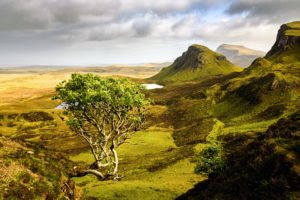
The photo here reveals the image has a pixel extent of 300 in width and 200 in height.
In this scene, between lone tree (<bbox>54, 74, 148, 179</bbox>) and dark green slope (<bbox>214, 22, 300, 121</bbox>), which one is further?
dark green slope (<bbox>214, 22, 300, 121</bbox>)

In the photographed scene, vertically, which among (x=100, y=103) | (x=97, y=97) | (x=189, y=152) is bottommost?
(x=189, y=152)

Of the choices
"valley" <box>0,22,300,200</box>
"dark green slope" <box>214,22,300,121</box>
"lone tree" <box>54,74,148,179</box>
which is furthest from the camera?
"dark green slope" <box>214,22,300,121</box>

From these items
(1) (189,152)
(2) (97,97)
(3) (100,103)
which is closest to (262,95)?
(1) (189,152)

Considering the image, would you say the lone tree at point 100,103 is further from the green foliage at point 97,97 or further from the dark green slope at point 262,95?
the dark green slope at point 262,95

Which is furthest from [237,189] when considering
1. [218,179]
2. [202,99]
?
[202,99]

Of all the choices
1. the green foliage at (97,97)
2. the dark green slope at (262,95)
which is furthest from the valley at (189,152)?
the green foliage at (97,97)

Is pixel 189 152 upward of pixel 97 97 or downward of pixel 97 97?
downward

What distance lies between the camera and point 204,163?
174 ft

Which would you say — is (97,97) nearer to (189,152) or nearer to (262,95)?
(189,152)

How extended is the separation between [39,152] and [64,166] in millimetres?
3403

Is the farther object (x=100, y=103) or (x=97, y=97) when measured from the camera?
(x=100, y=103)

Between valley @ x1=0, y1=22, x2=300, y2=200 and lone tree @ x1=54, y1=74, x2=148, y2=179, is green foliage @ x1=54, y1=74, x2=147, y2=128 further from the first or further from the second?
valley @ x1=0, y1=22, x2=300, y2=200

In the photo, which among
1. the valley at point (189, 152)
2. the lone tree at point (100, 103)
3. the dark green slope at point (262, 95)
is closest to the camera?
the valley at point (189, 152)

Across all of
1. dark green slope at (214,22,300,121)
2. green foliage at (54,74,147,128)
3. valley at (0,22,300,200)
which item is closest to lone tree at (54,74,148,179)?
green foliage at (54,74,147,128)
